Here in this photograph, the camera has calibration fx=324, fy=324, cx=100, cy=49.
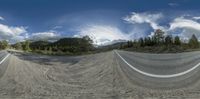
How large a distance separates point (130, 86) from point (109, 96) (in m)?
1.42

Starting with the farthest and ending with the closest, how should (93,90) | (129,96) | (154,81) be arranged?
(154,81), (93,90), (129,96)

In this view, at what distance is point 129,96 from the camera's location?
7.02m

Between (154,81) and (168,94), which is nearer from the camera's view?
(168,94)

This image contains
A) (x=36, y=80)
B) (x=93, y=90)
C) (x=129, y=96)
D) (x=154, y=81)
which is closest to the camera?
(x=129, y=96)

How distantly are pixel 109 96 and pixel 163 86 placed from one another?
1.76 metres

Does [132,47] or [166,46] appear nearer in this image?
[166,46]

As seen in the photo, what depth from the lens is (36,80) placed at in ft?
32.1

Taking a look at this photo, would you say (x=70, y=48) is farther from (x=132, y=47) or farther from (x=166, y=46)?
(x=166, y=46)

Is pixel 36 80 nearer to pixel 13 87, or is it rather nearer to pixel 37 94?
pixel 13 87

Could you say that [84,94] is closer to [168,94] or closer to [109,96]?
[109,96]

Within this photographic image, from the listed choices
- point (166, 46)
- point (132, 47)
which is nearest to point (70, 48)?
point (132, 47)

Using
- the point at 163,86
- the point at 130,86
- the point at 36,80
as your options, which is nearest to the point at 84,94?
the point at 130,86

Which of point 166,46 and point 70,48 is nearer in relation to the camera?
point 166,46

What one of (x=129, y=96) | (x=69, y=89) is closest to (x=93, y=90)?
(x=69, y=89)
